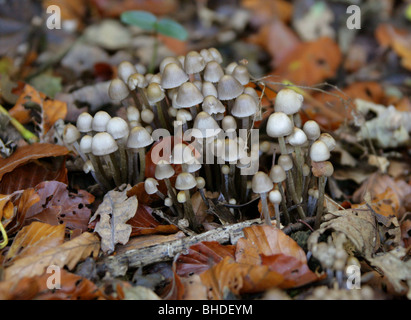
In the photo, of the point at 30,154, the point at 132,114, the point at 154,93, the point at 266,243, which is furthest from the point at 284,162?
the point at 30,154

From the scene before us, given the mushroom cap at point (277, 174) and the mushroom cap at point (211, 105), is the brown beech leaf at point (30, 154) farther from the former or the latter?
the mushroom cap at point (277, 174)

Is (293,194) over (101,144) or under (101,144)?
under

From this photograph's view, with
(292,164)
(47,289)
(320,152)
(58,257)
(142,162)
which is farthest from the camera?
(142,162)

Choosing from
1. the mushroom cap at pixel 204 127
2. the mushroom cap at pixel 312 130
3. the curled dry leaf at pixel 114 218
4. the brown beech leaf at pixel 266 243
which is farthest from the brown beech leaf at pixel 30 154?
the mushroom cap at pixel 312 130

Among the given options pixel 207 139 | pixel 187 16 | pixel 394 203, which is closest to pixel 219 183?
pixel 207 139

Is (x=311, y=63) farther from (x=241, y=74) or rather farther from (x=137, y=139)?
(x=137, y=139)

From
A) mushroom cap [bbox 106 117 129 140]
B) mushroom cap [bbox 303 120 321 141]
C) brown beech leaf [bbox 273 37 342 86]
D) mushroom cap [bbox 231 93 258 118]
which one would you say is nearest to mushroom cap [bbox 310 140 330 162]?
mushroom cap [bbox 303 120 321 141]
